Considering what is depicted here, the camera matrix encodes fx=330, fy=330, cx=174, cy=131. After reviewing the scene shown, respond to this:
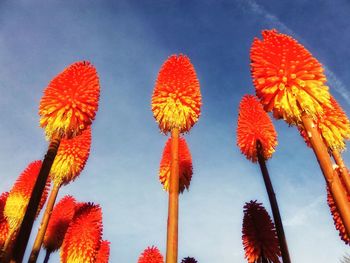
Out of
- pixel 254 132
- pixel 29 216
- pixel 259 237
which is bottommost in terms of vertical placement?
pixel 29 216

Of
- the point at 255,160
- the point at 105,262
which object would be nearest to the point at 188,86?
the point at 255,160

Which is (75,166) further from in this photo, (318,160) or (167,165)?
(318,160)

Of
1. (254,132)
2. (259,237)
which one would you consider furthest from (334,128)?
(259,237)

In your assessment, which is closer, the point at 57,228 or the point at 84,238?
the point at 84,238

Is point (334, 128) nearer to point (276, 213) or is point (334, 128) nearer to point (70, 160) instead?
point (276, 213)

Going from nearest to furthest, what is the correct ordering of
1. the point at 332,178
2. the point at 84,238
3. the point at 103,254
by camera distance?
the point at 332,178 → the point at 84,238 → the point at 103,254

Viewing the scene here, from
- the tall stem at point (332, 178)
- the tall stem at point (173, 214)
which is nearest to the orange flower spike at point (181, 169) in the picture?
the tall stem at point (173, 214)

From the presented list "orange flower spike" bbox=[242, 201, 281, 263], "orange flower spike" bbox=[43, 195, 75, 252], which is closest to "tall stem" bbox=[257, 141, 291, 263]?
"orange flower spike" bbox=[242, 201, 281, 263]

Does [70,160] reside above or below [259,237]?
above
